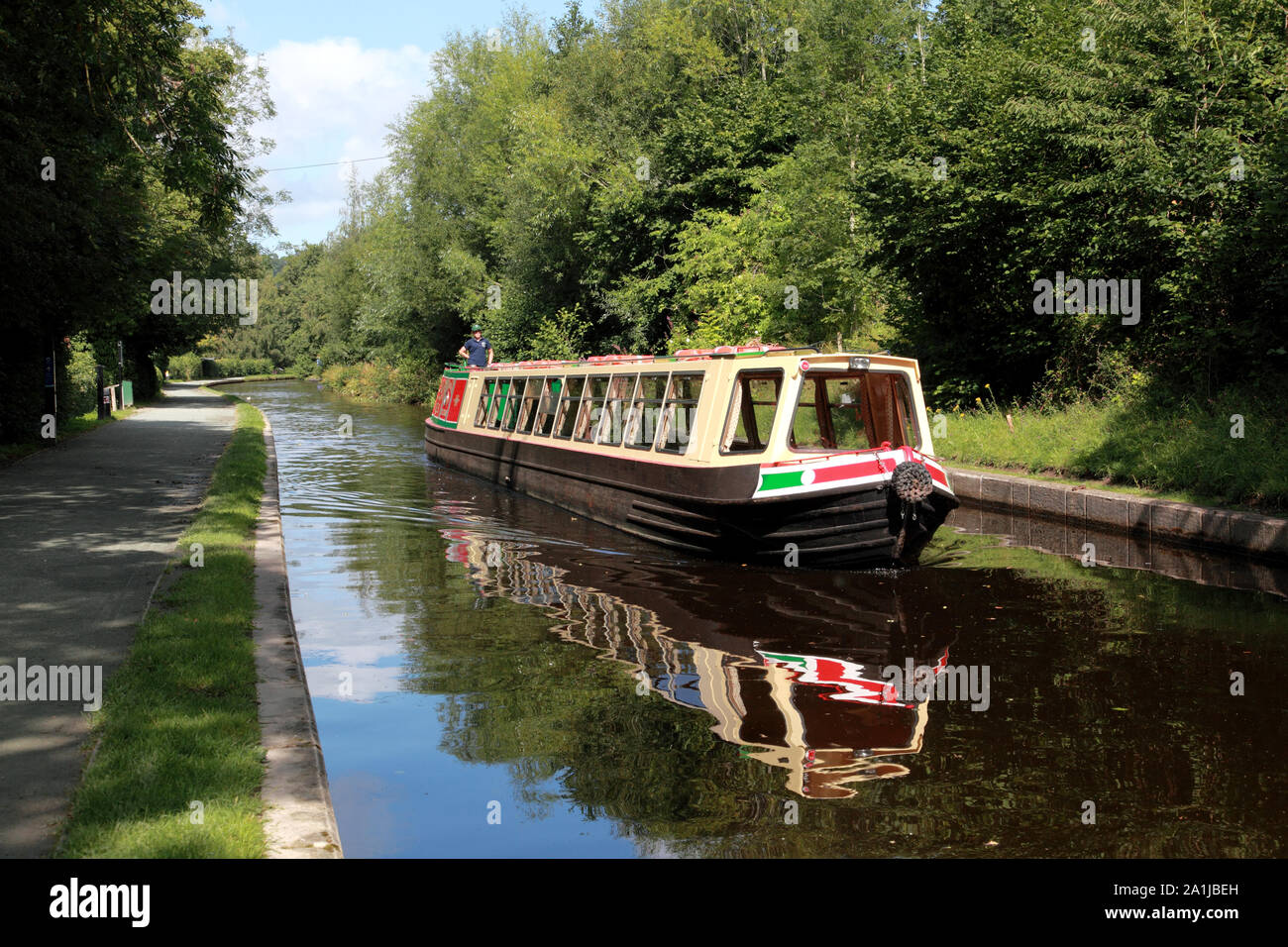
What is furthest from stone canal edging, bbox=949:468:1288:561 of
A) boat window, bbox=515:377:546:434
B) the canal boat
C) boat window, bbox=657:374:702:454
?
boat window, bbox=515:377:546:434

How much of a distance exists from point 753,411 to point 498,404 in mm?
8799

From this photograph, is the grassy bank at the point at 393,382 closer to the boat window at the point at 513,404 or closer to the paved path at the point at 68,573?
the boat window at the point at 513,404

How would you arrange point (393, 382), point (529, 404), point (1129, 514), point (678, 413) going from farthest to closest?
point (393, 382)
point (529, 404)
point (678, 413)
point (1129, 514)

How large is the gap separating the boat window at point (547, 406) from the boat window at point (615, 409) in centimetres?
235

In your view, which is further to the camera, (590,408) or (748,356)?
(590,408)

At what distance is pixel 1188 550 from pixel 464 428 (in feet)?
44.6

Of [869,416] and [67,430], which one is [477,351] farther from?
[869,416]

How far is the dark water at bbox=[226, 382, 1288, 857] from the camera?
4656mm

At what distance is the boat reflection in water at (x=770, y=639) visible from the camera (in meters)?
5.80

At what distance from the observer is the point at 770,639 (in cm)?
805

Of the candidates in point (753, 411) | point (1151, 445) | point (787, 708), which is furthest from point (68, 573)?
point (1151, 445)

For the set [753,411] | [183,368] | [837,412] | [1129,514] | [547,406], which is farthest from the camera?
[183,368]

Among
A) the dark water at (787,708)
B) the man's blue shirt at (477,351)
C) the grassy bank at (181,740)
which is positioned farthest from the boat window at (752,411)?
the man's blue shirt at (477,351)

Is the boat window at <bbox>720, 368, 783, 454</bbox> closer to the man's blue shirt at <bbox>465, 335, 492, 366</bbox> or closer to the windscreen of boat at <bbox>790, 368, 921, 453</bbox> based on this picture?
the windscreen of boat at <bbox>790, 368, 921, 453</bbox>
